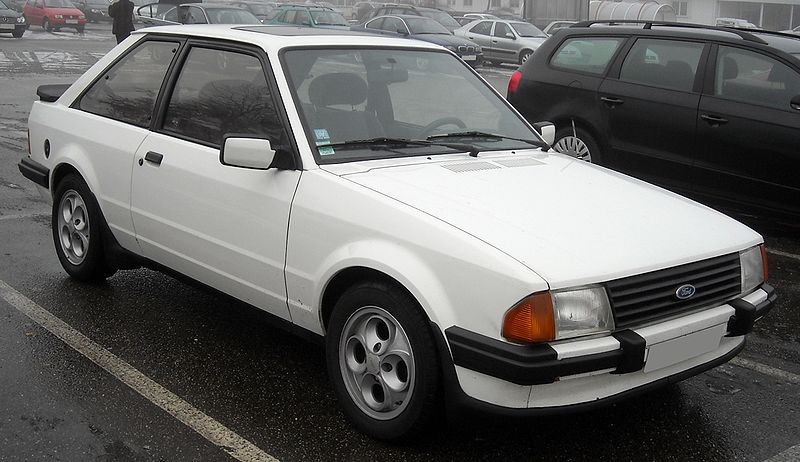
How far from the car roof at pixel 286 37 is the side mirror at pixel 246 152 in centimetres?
66

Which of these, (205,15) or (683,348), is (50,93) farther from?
(205,15)

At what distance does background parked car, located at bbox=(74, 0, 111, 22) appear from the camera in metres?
45.3

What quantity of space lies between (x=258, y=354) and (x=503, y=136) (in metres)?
1.65

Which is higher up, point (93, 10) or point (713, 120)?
point (713, 120)

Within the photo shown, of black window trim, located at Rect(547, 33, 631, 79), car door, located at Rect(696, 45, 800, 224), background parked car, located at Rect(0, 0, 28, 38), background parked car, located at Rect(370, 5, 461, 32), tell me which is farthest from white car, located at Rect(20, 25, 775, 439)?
background parked car, located at Rect(0, 0, 28, 38)

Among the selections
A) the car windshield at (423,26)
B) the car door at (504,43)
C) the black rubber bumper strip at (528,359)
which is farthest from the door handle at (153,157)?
the car door at (504,43)

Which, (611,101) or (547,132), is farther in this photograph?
(611,101)

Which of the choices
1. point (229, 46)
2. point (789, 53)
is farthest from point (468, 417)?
point (789, 53)

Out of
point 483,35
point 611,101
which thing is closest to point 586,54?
point 611,101

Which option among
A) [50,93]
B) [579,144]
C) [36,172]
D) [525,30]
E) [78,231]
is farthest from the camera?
[525,30]

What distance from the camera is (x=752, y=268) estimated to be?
154 inches

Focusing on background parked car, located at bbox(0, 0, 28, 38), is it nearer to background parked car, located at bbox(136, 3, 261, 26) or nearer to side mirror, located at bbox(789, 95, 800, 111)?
background parked car, located at bbox(136, 3, 261, 26)

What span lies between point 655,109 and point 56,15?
111 ft

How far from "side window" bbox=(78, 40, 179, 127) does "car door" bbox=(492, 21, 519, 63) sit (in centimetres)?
2322
